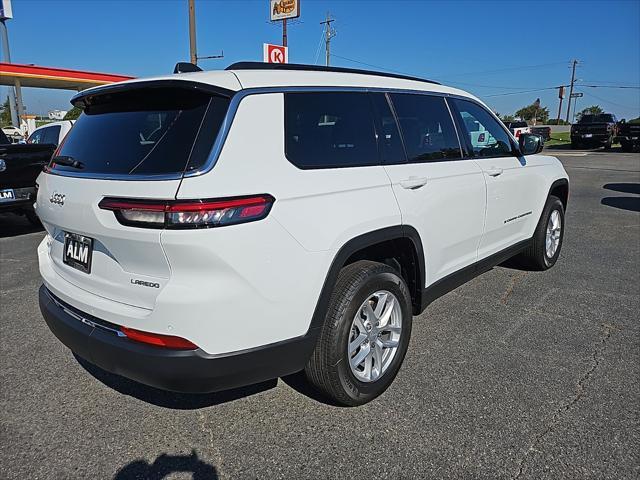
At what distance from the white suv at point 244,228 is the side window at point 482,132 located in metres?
0.80

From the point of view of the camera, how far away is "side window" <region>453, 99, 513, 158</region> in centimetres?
384

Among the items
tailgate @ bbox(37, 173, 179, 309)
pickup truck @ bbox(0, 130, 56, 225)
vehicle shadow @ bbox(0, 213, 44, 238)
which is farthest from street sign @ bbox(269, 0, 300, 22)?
tailgate @ bbox(37, 173, 179, 309)

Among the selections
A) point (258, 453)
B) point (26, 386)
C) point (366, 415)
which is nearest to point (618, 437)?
point (366, 415)

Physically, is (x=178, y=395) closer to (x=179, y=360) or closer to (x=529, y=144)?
(x=179, y=360)

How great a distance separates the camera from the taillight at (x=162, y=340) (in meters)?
2.05

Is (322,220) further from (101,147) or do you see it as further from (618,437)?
(618,437)

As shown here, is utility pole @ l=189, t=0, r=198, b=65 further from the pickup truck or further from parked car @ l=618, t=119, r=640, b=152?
parked car @ l=618, t=119, r=640, b=152

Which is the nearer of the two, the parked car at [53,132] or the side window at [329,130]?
the side window at [329,130]

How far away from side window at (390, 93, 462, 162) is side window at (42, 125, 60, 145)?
919 cm

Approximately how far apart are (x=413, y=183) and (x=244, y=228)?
1295 millimetres

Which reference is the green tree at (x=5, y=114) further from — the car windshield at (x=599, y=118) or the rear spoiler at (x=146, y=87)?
the rear spoiler at (x=146, y=87)

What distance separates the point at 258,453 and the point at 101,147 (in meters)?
1.73

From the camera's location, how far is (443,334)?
368cm

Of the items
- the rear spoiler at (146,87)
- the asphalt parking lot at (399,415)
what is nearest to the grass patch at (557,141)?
the asphalt parking lot at (399,415)
